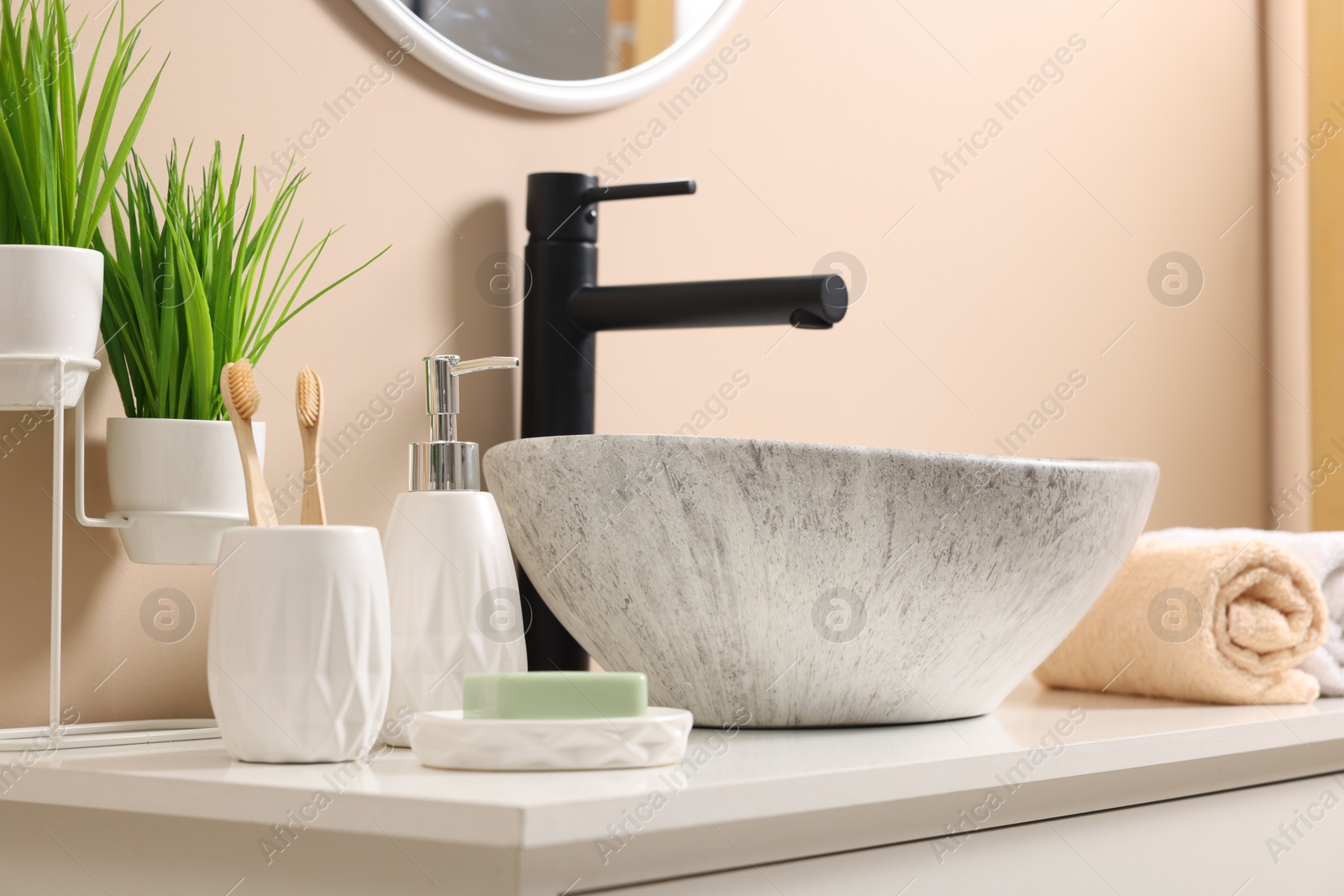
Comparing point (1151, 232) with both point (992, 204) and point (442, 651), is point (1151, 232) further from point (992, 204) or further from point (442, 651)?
point (442, 651)

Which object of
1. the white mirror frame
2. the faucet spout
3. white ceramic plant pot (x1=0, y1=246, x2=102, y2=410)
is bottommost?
white ceramic plant pot (x1=0, y1=246, x2=102, y2=410)

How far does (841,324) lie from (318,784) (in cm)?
74

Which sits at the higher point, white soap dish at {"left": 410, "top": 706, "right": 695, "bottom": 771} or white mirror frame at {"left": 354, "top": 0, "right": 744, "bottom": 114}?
white mirror frame at {"left": 354, "top": 0, "right": 744, "bottom": 114}

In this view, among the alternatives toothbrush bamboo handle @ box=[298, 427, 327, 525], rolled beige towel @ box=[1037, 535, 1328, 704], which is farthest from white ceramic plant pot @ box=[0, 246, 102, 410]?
rolled beige towel @ box=[1037, 535, 1328, 704]

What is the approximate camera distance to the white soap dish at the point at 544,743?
48cm

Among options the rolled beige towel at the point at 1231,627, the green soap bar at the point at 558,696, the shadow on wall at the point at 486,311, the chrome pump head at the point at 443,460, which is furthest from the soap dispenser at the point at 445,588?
the rolled beige towel at the point at 1231,627

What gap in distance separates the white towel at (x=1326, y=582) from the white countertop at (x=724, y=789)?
22 centimetres

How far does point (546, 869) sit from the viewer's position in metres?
0.42

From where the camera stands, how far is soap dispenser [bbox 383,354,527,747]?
60 centimetres

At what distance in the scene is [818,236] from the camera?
1092 mm

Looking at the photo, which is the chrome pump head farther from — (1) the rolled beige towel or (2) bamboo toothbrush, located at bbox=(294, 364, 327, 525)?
(1) the rolled beige towel

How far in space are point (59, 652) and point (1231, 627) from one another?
71cm

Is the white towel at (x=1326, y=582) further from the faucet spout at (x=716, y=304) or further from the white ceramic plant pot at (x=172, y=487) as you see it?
the white ceramic plant pot at (x=172, y=487)

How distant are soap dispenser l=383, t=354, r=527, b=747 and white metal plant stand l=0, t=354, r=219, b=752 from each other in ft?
0.41
